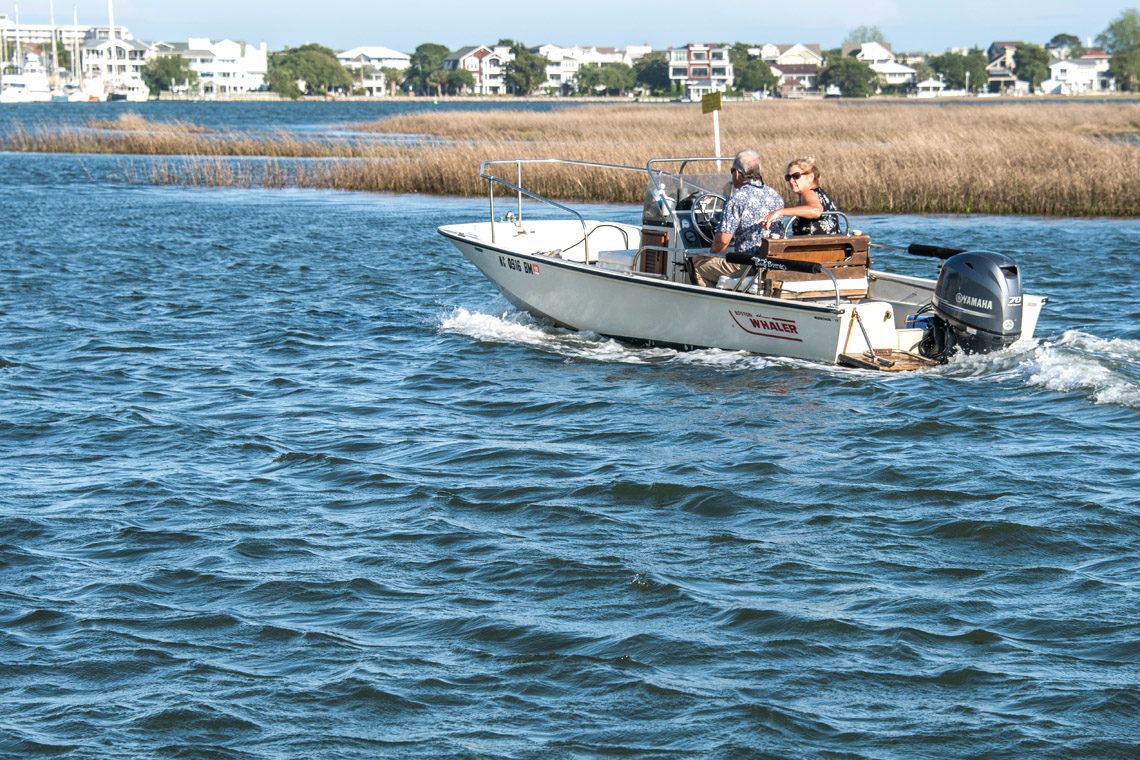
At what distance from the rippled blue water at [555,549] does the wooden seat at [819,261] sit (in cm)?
→ 69

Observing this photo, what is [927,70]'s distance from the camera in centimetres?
17888

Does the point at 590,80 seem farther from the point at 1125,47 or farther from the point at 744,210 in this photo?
the point at 744,210

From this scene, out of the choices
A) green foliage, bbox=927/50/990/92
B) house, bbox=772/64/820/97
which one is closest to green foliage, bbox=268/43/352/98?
house, bbox=772/64/820/97

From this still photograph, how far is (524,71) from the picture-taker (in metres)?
188

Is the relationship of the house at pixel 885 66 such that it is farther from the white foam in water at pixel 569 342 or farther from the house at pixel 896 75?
the white foam in water at pixel 569 342

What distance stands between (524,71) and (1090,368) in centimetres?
18339

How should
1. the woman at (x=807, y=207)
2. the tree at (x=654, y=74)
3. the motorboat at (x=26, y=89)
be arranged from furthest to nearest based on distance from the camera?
the tree at (x=654, y=74)
the motorboat at (x=26, y=89)
the woman at (x=807, y=207)

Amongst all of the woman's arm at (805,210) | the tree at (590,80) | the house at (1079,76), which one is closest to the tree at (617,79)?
the tree at (590,80)

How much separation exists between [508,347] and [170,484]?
5.36m

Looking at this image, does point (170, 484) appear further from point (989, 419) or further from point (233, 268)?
point (233, 268)

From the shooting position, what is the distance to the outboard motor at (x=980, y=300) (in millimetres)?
10703

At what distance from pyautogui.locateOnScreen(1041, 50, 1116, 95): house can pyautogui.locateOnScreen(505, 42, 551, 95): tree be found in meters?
70.6

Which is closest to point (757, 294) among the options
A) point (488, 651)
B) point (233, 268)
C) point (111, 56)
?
point (488, 651)

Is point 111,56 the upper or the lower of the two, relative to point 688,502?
upper
